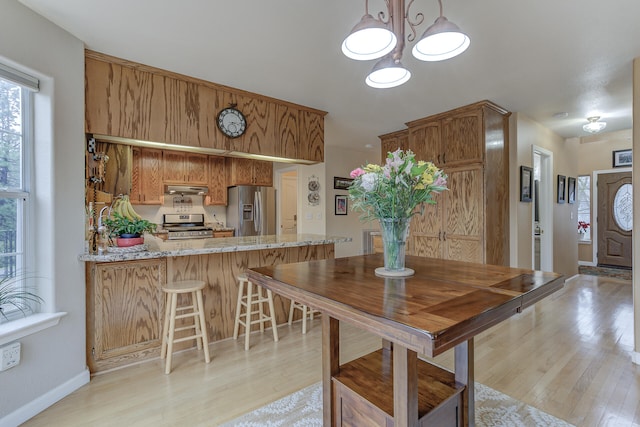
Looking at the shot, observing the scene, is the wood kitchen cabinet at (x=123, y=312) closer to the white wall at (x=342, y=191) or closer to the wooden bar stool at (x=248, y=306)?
the wooden bar stool at (x=248, y=306)

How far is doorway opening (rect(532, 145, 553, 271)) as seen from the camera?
441 centimetres

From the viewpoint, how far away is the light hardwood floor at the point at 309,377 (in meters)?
1.77

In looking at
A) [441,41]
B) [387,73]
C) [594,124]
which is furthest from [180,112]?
[594,124]

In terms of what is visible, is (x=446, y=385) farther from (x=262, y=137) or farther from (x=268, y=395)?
(x=262, y=137)

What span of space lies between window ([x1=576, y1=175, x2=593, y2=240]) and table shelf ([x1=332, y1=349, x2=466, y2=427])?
735 cm

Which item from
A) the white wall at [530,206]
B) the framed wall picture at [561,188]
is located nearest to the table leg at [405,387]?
the white wall at [530,206]

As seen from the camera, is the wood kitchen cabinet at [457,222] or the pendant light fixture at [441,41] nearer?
the pendant light fixture at [441,41]

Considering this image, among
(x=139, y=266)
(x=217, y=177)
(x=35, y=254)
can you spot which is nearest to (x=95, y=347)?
(x=139, y=266)

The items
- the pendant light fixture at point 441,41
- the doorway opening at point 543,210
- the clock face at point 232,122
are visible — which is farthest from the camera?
the doorway opening at point 543,210

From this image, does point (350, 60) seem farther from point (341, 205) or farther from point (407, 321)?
point (341, 205)

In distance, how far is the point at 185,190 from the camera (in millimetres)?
4883

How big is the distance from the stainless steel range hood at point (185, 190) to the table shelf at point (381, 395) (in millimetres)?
4275

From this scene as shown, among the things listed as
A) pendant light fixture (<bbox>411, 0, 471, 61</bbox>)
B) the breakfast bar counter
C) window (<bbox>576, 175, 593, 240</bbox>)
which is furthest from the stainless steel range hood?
window (<bbox>576, 175, 593, 240</bbox>)

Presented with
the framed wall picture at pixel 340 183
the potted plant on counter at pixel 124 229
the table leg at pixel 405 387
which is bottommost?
the table leg at pixel 405 387
